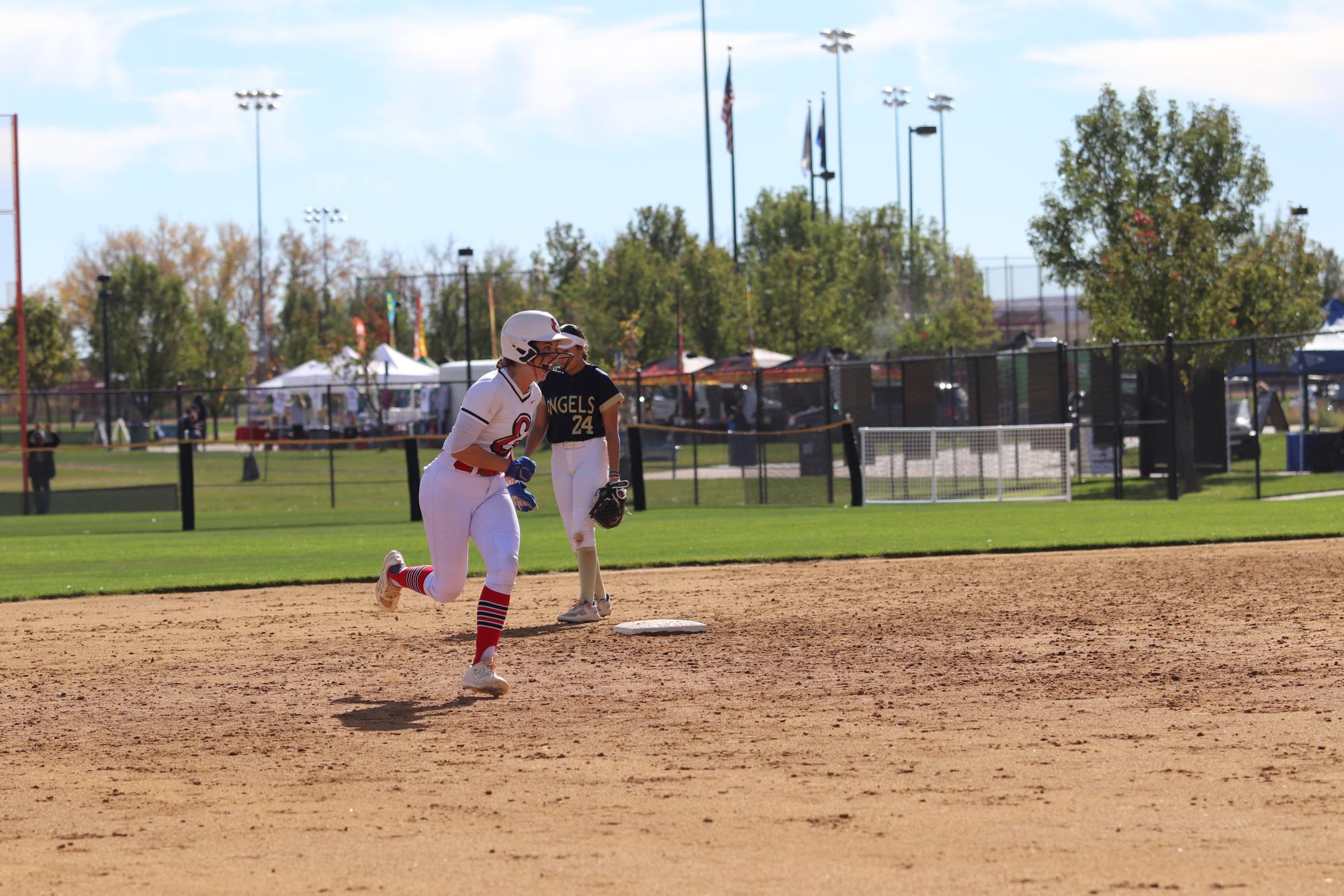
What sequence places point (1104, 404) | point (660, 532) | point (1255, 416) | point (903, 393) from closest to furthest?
point (660, 532) → point (1255, 416) → point (1104, 404) → point (903, 393)

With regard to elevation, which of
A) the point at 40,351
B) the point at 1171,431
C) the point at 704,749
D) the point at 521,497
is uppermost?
the point at 40,351

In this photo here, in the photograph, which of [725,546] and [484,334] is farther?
[484,334]

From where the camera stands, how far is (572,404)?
10.7 m

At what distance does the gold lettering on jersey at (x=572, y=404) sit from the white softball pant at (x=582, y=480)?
0.25 meters

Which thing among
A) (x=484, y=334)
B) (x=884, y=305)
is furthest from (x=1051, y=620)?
(x=484, y=334)

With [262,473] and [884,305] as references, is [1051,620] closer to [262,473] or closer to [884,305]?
[262,473]

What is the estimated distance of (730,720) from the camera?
750 centimetres

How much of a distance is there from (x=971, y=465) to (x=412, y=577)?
17174 mm

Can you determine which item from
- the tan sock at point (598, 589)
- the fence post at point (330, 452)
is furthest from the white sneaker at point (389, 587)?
the fence post at point (330, 452)

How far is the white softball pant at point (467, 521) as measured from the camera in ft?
27.0

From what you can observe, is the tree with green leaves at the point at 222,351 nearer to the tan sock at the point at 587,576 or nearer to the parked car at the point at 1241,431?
the parked car at the point at 1241,431

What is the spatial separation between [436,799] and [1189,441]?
21.8m

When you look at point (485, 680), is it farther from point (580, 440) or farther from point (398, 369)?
point (398, 369)

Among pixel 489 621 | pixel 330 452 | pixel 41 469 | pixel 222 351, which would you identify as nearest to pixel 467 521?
pixel 489 621
